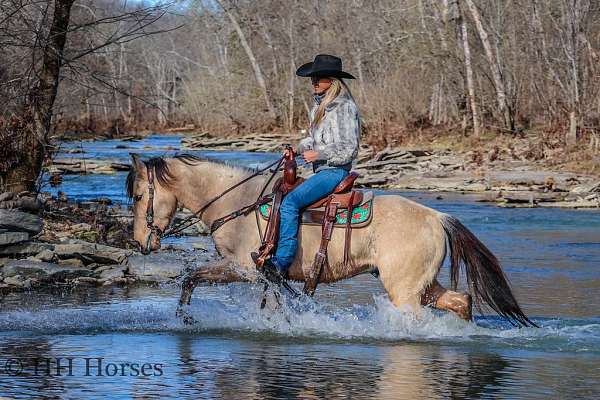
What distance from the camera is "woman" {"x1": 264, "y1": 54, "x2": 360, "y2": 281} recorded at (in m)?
8.89

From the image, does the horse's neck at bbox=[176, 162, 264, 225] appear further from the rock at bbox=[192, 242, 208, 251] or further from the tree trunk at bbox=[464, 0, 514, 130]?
the tree trunk at bbox=[464, 0, 514, 130]

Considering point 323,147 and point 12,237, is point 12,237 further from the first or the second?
point 323,147

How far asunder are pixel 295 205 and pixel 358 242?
0.63 metres

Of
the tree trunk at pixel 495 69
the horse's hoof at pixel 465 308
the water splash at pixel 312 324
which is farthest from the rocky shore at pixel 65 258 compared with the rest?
Result: the tree trunk at pixel 495 69

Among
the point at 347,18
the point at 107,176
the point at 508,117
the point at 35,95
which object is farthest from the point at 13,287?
the point at 347,18

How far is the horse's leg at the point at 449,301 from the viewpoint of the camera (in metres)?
8.96

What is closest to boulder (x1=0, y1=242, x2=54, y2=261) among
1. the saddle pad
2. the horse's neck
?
the horse's neck

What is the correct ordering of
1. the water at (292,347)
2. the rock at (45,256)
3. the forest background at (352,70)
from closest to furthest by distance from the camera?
the water at (292,347) < the rock at (45,256) < the forest background at (352,70)

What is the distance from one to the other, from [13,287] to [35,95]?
425 cm

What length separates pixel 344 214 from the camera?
8.98 m

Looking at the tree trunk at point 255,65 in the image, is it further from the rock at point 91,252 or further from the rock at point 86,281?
the rock at point 86,281

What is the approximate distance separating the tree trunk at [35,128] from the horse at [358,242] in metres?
6.02

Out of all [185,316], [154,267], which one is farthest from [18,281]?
[185,316]

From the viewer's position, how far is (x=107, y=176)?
3150 centimetres
